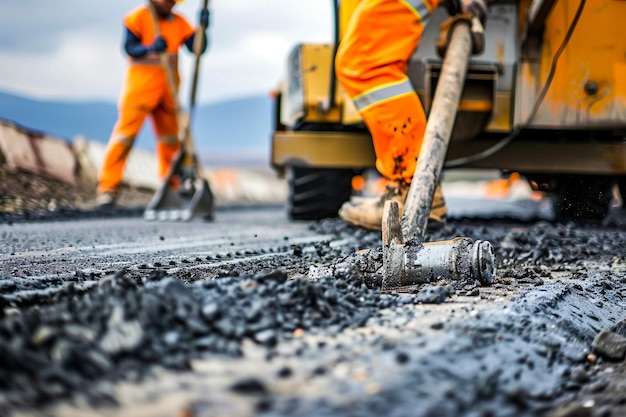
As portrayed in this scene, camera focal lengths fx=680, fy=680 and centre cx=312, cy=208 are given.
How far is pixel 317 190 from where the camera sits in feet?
18.4

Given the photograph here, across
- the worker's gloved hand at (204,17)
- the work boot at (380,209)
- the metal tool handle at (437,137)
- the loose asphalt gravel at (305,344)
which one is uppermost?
the worker's gloved hand at (204,17)

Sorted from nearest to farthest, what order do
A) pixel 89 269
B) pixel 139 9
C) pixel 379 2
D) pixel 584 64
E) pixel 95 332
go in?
pixel 95 332 < pixel 89 269 < pixel 379 2 < pixel 584 64 < pixel 139 9

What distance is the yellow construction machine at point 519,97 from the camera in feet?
13.5

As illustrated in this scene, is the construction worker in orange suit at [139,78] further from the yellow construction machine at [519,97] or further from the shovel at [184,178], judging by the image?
the yellow construction machine at [519,97]

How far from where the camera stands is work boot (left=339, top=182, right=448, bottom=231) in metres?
3.46

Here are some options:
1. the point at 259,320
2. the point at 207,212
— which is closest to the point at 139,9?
the point at 207,212

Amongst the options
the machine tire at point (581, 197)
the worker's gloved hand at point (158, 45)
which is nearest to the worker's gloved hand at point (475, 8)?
the machine tire at point (581, 197)

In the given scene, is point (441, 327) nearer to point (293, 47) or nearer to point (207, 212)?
point (293, 47)

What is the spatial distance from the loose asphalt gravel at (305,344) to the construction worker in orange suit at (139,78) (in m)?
3.95

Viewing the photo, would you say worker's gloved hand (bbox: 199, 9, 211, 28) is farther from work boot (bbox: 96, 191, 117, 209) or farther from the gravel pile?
the gravel pile

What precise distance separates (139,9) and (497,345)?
5.99 metres

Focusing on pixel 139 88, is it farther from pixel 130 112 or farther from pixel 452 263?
pixel 452 263

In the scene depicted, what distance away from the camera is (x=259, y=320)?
5.37ft

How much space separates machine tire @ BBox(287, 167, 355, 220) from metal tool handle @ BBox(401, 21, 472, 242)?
7.50 feet
